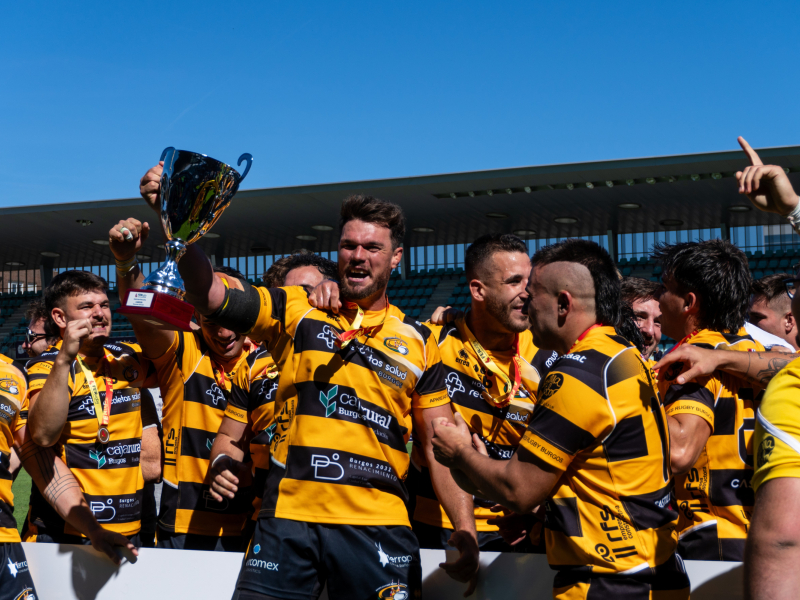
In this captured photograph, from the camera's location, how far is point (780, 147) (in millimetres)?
15633

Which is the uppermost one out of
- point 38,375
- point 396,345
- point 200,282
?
point 200,282

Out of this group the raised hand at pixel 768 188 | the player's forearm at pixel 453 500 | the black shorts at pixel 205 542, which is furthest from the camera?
the black shorts at pixel 205 542

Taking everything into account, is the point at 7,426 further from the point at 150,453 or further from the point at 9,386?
the point at 150,453

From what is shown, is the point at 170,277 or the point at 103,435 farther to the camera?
the point at 103,435

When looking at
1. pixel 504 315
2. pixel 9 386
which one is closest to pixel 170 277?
→ pixel 9 386

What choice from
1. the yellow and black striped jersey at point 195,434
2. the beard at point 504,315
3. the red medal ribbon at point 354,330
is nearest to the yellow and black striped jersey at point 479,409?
the beard at point 504,315

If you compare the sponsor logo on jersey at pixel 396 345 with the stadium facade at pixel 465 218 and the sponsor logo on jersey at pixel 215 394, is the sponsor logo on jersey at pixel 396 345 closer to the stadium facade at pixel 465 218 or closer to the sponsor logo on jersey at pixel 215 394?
the sponsor logo on jersey at pixel 215 394

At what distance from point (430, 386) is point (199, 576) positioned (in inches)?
51.3

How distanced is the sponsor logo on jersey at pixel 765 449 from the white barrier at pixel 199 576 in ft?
4.68

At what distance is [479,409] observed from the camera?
3.38 m

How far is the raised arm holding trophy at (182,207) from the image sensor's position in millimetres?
2412

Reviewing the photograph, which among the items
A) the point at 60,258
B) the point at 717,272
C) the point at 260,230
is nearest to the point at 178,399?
the point at 717,272

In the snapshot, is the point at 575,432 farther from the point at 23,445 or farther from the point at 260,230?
the point at 260,230

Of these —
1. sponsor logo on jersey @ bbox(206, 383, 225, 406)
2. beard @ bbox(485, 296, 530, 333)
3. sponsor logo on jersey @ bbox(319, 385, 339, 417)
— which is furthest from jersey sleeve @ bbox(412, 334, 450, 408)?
sponsor logo on jersey @ bbox(206, 383, 225, 406)
